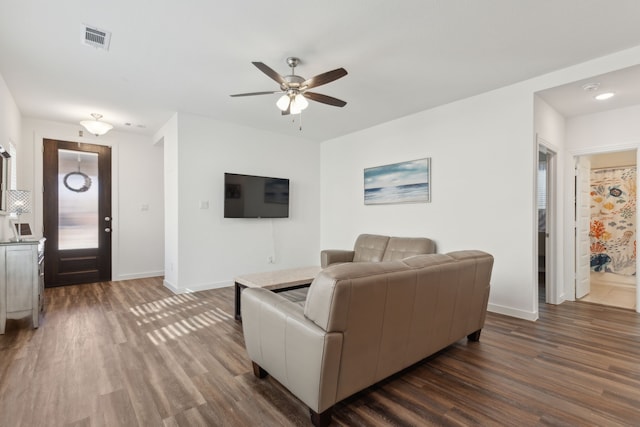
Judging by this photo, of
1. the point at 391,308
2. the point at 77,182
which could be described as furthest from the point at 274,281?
the point at 77,182

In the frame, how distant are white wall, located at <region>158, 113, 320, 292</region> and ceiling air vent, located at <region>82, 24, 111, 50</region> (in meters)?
1.81

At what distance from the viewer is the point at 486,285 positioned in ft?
8.78

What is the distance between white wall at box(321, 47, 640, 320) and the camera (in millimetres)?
3324

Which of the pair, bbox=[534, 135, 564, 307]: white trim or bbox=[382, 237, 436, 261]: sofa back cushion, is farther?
bbox=[382, 237, 436, 261]: sofa back cushion

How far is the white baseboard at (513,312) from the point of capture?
3346 mm

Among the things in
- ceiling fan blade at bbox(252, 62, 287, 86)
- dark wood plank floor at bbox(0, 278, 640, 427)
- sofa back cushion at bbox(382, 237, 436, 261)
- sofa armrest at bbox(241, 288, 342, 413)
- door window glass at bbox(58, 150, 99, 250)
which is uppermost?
ceiling fan blade at bbox(252, 62, 287, 86)

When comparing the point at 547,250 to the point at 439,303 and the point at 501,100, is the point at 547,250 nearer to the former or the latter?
the point at 501,100

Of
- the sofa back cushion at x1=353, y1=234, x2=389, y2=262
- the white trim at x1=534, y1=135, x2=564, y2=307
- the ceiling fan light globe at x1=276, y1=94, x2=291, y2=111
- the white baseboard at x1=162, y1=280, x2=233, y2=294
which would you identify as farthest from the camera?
the sofa back cushion at x1=353, y1=234, x2=389, y2=262

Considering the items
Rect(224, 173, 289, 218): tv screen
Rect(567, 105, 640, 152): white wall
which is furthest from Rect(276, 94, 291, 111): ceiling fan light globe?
Rect(567, 105, 640, 152): white wall

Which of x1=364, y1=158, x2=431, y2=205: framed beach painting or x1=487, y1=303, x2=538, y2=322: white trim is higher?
x1=364, y1=158, x2=431, y2=205: framed beach painting

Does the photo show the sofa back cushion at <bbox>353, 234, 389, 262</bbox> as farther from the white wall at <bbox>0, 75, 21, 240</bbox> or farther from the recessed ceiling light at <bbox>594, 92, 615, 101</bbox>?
the white wall at <bbox>0, 75, 21, 240</bbox>

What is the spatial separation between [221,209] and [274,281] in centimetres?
220

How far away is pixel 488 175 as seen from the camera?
12.0ft

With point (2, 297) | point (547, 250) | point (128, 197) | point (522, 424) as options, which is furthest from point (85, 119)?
point (547, 250)
